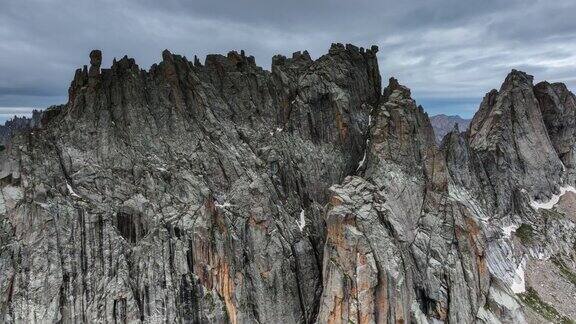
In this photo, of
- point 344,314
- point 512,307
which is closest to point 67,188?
point 344,314

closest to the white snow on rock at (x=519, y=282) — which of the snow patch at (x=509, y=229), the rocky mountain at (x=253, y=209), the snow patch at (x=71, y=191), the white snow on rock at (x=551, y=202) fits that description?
the rocky mountain at (x=253, y=209)

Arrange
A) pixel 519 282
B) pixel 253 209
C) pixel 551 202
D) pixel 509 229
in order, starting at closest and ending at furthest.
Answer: pixel 253 209
pixel 519 282
pixel 509 229
pixel 551 202

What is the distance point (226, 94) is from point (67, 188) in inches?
1393

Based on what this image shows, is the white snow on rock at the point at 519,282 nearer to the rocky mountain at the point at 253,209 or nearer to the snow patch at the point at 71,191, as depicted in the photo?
the rocky mountain at the point at 253,209

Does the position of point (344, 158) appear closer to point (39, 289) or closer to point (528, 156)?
point (39, 289)

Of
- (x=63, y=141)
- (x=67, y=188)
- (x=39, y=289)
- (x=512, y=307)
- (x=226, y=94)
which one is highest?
(x=226, y=94)

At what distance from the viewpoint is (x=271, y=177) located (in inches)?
3319

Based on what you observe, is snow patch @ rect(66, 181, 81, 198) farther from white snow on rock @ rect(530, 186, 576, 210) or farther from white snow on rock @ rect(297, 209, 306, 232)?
white snow on rock @ rect(530, 186, 576, 210)

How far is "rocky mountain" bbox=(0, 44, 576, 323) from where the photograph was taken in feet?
226

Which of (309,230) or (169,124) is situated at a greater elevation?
(169,124)

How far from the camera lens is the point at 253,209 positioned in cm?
7812

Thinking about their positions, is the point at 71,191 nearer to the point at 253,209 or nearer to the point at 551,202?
the point at 253,209

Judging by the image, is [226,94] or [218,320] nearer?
[218,320]

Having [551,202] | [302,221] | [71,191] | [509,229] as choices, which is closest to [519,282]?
[509,229]
